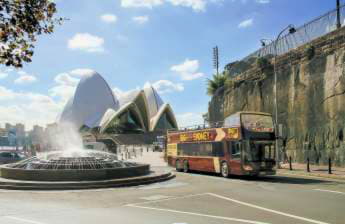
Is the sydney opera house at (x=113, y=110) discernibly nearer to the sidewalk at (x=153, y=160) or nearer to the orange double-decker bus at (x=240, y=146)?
the sidewalk at (x=153, y=160)

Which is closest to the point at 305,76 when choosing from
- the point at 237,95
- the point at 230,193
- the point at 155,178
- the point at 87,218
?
the point at 237,95

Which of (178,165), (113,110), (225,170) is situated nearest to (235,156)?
(225,170)

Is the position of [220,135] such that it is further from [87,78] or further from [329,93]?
[87,78]

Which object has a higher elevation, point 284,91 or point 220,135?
point 284,91

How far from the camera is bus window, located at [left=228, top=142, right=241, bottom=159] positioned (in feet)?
67.3

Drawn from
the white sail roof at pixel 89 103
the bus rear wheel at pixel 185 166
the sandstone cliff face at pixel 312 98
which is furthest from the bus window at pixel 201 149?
the white sail roof at pixel 89 103

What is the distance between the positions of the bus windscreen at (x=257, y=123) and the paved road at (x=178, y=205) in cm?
467

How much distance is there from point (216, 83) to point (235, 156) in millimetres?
32292

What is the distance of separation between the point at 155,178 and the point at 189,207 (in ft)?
28.1

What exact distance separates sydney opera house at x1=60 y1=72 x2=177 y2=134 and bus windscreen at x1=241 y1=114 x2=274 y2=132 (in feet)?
269

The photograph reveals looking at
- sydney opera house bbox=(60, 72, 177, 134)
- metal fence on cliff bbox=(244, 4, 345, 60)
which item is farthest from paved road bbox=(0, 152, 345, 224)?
sydney opera house bbox=(60, 72, 177, 134)

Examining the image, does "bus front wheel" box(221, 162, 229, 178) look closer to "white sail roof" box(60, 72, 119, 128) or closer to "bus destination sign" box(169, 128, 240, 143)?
"bus destination sign" box(169, 128, 240, 143)

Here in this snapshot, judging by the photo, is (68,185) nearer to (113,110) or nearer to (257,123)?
(257,123)

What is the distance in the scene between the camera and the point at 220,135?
878 inches
